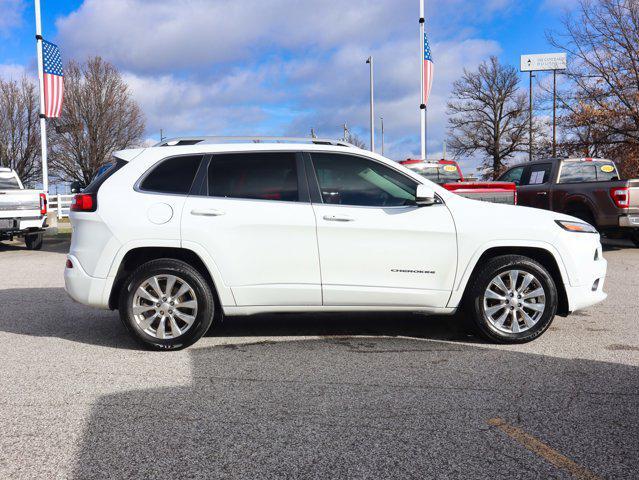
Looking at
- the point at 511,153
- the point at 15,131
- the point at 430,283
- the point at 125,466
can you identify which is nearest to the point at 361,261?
the point at 430,283

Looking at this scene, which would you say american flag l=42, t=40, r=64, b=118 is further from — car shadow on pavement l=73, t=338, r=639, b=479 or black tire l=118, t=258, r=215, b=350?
car shadow on pavement l=73, t=338, r=639, b=479

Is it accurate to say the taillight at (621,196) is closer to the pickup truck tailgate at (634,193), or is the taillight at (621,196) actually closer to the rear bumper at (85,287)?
the pickup truck tailgate at (634,193)

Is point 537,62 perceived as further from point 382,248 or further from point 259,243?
point 259,243

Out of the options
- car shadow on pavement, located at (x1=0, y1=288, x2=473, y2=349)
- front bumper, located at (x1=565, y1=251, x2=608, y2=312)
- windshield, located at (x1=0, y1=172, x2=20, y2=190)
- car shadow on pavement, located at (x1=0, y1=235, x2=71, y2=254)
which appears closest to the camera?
front bumper, located at (x1=565, y1=251, x2=608, y2=312)

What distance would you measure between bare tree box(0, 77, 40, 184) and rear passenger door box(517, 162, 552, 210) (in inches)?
1502

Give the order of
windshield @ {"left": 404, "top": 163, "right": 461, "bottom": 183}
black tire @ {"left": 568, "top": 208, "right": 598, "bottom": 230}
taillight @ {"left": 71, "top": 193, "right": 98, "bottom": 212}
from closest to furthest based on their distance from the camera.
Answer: taillight @ {"left": 71, "top": 193, "right": 98, "bottom": 212} < black tire @ {"left": 568, "top": 208, "right": 598, "bottom": 230} < windshield @ {"left": 404, "top": 163, "right": 461, "bottom": 183}

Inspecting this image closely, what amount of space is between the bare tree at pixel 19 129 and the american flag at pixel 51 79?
26.0 metres

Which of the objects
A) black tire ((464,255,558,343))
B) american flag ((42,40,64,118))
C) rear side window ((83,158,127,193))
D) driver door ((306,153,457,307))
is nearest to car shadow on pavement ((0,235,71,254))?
american flag ((42,40,64,118))

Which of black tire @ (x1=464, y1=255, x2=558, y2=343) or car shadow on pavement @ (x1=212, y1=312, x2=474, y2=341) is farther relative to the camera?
car shadow on pavement @ (x1=212, y1=312, x2=474, y2=341)

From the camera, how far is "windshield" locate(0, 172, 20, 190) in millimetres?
14933

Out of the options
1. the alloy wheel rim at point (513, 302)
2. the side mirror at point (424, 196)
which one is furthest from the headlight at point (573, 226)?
the side mirror at point (424, 196)

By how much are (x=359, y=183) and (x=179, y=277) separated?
1.78m

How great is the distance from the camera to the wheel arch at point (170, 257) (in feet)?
17.6

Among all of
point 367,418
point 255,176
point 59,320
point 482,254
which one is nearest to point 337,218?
point 255,176
